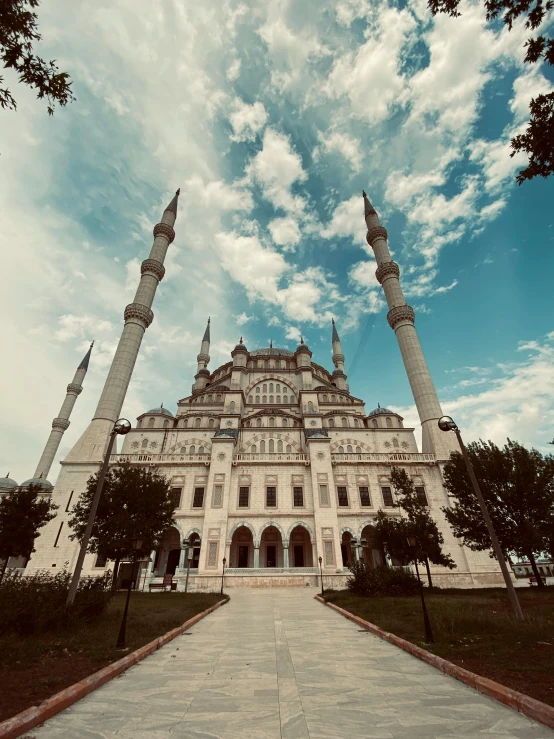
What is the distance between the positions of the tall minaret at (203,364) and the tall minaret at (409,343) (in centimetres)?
3038

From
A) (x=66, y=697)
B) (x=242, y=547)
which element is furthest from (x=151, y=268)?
(x=66, y=697)

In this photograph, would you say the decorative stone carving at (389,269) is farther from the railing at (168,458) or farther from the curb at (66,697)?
the curb at (66,697)

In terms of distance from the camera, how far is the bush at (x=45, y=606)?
8.09m

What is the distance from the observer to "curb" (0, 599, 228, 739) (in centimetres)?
380

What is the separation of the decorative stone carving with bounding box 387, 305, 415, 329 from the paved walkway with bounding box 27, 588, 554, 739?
3578 cm

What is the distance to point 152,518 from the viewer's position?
21672 mm

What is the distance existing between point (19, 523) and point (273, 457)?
60.3 feet

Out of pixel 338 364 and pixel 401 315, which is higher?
pixel 338 364

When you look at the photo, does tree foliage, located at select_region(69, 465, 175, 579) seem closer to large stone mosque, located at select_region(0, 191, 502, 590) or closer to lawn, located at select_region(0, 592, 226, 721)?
large stone mosque, located at select_region(0, 191, 502, 590)

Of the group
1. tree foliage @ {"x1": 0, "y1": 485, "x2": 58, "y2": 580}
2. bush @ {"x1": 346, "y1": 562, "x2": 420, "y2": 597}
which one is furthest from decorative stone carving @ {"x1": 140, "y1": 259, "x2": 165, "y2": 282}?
bush @ {"x1": 346, "y1": 562, "x2": 420, "y2": 597}

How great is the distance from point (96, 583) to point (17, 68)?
523 inches

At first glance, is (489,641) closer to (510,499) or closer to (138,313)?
(510,499)

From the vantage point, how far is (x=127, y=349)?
1463 inches

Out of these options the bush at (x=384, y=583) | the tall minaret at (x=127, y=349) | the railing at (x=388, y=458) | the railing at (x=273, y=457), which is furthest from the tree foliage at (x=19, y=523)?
the railing at (x=388, y=458)
